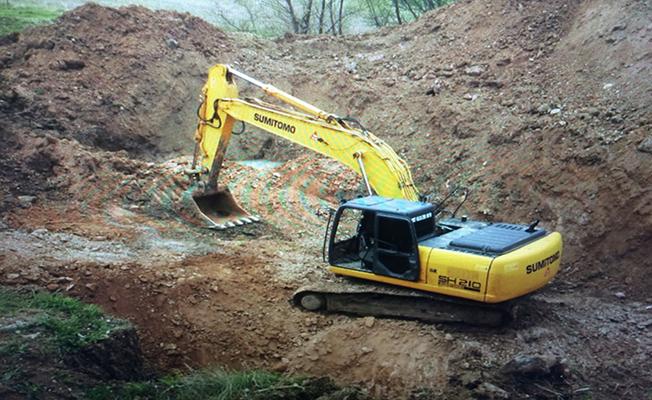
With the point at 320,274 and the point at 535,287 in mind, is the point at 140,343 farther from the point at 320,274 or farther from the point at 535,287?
the point at 535,287

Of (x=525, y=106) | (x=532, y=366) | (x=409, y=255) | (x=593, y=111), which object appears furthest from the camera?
(x=525, y=106)

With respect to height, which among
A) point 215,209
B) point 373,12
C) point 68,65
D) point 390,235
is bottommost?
point 215,209

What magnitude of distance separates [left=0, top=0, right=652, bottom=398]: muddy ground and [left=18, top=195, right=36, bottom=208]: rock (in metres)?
0.04

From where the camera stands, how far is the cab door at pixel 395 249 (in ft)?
26.7

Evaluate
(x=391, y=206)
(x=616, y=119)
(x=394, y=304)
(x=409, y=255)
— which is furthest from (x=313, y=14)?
(x=409, y=255)

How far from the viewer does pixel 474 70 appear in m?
15.3

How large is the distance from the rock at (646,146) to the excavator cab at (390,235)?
419 centimetres

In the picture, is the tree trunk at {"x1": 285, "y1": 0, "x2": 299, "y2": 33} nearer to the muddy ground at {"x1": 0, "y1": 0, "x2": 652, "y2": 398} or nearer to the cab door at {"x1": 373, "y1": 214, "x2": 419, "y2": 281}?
the muddy ground at {"x1": 0, "y1": 0, "x2": 652, "y2": 398}

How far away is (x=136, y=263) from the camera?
31.4 feet

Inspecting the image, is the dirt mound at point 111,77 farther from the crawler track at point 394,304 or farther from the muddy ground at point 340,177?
the crawler track at point 394,304

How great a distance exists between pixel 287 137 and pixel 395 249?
2.98 m

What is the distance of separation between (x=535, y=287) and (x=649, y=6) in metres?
8.13

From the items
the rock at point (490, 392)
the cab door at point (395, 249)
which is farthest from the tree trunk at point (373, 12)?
the rock at point (490, 392)

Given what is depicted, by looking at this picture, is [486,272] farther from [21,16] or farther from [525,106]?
[21,16]
